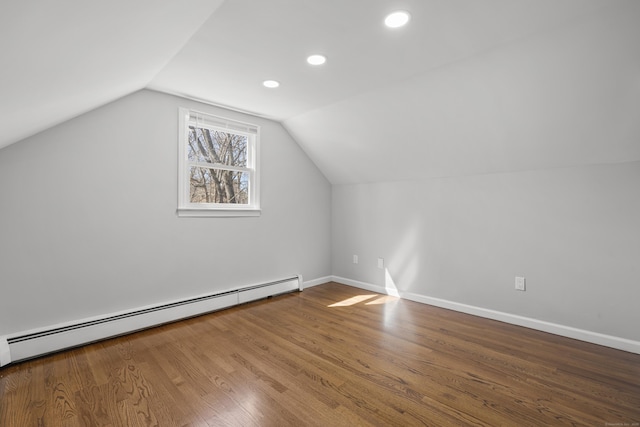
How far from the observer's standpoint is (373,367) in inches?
82.7

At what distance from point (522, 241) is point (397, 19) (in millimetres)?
2282

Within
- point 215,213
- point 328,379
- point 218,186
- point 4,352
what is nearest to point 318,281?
point 215,213

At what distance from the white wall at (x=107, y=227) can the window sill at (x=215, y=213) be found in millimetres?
58

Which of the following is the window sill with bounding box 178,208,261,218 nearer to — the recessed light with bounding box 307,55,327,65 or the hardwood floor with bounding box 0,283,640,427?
the hardwood floor with bounding box 0,283,640,427

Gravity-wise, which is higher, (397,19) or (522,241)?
(397,19)

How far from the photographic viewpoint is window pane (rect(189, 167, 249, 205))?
3254 millimetres

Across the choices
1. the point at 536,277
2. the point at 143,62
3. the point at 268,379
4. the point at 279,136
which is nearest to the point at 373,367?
the point at 268,379

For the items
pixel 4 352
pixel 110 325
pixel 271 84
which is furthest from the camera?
pixel 271 84

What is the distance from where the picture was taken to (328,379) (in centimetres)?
196

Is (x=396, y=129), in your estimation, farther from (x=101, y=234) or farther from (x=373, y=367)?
(x=101, y=234)

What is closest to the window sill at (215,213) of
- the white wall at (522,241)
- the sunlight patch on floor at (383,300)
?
the white wall at (522,241)

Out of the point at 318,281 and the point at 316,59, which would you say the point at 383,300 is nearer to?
the point at 318,281

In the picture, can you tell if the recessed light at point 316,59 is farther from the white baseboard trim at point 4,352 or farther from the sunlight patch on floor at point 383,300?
the white baseboard trim at point 4,352

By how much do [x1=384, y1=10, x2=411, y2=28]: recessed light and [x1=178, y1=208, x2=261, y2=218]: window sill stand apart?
240 cm
